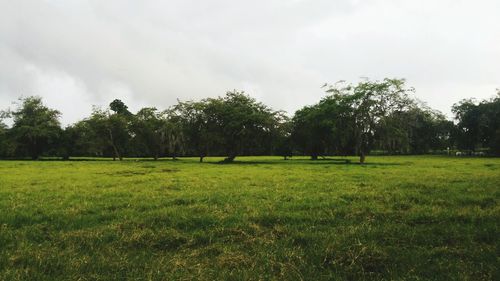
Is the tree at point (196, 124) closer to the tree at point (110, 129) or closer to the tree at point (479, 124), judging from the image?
the tree at point (110, 129)

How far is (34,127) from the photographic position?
86375mm

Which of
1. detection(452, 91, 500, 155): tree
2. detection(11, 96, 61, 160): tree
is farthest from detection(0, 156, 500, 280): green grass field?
detection(452, 91, 500, 155): tree

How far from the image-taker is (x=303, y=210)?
12.5 metres

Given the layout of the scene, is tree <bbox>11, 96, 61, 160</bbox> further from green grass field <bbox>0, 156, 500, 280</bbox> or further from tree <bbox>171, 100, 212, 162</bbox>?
green grass field <bbox>0, 156, 500, 280</bbox>

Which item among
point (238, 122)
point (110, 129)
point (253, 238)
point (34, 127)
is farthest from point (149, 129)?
Answer: point (253, 238)

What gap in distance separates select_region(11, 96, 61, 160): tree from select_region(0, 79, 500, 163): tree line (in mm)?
198

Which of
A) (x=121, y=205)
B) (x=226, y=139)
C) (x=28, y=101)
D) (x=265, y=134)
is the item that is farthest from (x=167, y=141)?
(x=121, y=205)

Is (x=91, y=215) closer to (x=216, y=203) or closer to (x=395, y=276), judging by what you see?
(x=216, y=203)

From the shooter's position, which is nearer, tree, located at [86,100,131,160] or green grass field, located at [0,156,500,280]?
green grass field, located at [0,156,500,280]

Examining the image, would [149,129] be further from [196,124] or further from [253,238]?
[253,238]

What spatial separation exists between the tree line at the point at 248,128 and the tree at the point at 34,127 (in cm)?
20

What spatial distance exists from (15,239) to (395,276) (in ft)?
28.1

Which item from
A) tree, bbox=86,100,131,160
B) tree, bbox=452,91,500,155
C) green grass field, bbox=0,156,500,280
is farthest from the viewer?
tree, bbox=452,91,500,155

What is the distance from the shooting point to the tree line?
2093 inches
